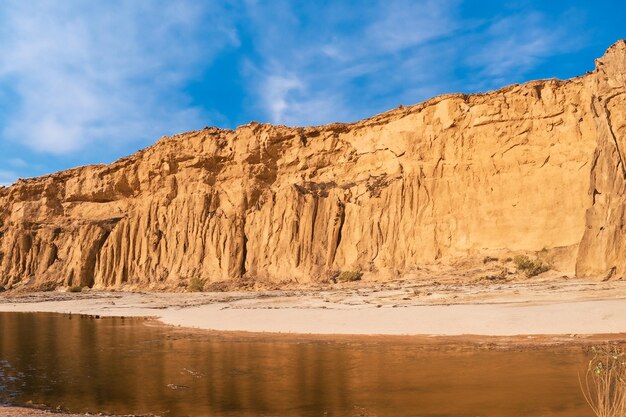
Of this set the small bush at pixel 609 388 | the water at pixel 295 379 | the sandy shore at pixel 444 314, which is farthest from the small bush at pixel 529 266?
the small bush at pixel 609 388

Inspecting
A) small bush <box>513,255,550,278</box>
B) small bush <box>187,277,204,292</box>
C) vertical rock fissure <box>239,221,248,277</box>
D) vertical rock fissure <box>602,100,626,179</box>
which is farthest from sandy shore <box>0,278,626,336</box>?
vertical rock fissure <box>239,221,248,277</box>

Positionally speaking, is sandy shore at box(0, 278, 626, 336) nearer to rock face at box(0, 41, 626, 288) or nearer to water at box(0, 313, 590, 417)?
water at box(0, 313, 590, 417)

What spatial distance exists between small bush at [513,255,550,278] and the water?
1857 centimetres

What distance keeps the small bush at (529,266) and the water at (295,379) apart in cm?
1857

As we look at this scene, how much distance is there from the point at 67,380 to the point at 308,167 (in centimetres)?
3732

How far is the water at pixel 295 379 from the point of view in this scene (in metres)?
7.39

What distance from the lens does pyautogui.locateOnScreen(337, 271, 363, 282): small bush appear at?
36.7 metres

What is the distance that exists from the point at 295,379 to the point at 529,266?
2379 cm

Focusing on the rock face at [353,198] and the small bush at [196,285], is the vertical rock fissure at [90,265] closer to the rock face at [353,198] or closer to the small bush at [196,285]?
the rock face at [353,198]

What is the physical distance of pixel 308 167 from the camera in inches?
1832

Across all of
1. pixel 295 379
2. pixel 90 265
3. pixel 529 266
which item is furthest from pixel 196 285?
pixel 295 379

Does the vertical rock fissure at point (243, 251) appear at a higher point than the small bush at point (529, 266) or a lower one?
higher

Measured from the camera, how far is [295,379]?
9.41 m

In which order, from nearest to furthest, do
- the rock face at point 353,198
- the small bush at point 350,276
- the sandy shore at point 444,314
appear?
1. the sandy shore at point 444,314
2. the rock face at point 353,198
3. the small bush at point 350,276
